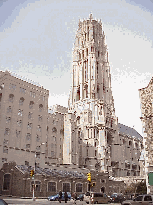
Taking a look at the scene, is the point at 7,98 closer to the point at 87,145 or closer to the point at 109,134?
the point at 87,145

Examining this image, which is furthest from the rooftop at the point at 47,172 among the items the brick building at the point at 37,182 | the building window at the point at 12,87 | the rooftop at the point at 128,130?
the rooftop at the point at 128,130

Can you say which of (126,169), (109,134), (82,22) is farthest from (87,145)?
(82,22)

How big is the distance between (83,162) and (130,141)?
130ft

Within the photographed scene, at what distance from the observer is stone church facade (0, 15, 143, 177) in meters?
60.7

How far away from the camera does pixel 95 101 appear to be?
92312 millimetres

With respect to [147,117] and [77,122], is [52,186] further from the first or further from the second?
[77,122]

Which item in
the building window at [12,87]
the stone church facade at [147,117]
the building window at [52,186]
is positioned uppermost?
the building window at [12,87]

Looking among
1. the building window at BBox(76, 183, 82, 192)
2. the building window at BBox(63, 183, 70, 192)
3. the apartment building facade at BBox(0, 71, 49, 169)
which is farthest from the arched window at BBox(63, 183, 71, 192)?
the apartment building facade at BBox(0, 71, 49, 169)

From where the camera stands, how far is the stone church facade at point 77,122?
60.7m

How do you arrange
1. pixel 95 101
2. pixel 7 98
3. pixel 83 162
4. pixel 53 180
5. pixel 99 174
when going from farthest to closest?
pixel 95 101 → pixel 83 162 → pixel 99 174 → pixel 7 98 → pixel 53 180

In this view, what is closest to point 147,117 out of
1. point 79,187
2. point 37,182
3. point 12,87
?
point 37,182

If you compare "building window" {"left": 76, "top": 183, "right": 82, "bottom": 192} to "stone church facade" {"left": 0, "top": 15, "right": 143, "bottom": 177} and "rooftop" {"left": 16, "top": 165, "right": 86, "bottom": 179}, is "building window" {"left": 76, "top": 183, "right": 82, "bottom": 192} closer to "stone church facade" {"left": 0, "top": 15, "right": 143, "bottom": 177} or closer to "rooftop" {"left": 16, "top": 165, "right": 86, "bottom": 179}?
"rooftop" {"left": 16, "top": 165, "right": 86, "bottom": 179}

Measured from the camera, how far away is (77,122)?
91.5 metres

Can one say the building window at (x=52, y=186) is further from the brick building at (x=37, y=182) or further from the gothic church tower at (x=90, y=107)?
the gothic church tower at (x=90, y=107)
